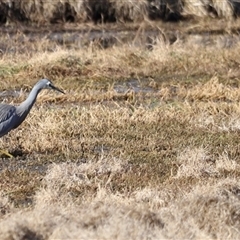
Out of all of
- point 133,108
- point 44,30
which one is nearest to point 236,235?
point 133,108

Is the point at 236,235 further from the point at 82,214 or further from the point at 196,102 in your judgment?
the point at 196,102

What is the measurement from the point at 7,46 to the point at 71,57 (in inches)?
164

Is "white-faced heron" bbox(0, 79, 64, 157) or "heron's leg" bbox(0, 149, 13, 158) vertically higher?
"white-faced heron" bbox(0, 79, 64, 157)

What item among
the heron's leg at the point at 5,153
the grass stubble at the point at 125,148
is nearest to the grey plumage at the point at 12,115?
the heron's leg at the point at 5,153

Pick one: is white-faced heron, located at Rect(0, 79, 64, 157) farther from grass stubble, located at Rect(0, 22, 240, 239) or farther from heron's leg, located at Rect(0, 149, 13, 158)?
grass stubble, located at Rect(0, 22, 240, 239)

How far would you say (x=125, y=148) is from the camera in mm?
10359

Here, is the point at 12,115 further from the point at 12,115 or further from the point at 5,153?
the point at 5,153

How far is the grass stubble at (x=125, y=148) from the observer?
6.79m

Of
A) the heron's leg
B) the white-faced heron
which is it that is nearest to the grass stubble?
the heron's leg

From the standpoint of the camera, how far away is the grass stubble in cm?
679

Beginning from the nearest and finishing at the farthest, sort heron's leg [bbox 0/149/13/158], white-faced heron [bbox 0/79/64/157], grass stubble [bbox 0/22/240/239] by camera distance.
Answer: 1. grass stubble [bbox 0/22/240/239]
2. white-faced heron [bbox 0/79/64/157]
3. heron's leg [bbox 0/149/13/158]

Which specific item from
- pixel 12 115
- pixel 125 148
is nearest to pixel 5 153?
pixel 12 115

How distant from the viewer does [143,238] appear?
21.1ft

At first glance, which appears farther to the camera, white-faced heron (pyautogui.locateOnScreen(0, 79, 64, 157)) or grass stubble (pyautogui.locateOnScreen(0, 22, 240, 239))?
white-faced heron (pyautogui.locateOnScreen(0, 79, 64, 157))
